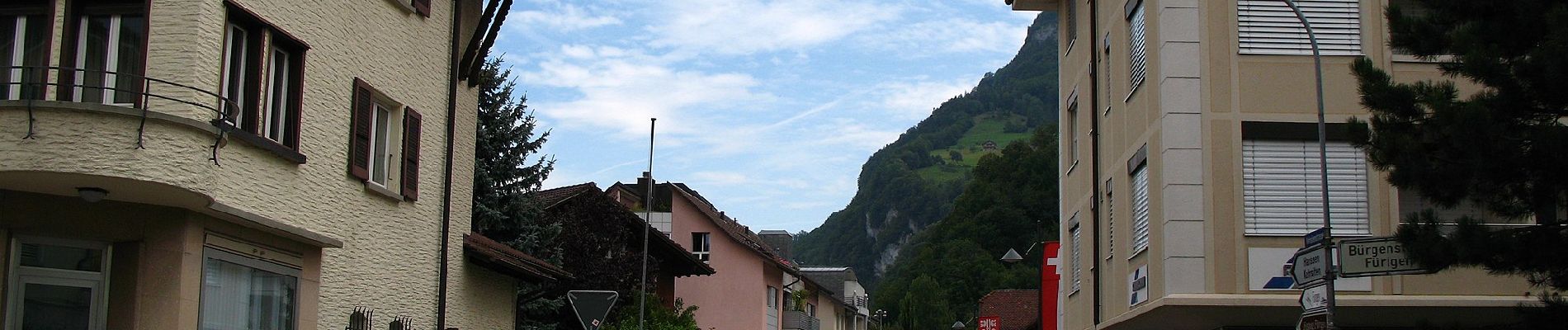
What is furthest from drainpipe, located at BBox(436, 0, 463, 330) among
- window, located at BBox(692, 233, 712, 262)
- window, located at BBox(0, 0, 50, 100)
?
window, located at BBox(692, 233, 712, 262)

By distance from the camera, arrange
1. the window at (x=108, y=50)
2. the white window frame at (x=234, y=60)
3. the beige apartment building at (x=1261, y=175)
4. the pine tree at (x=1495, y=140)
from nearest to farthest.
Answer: the pine tree at (x=1495, y=140)
the window at (x=108, y=50)
the white window frame at (x=234, y=60)
the beige apartment building at (x=1261, y=175)

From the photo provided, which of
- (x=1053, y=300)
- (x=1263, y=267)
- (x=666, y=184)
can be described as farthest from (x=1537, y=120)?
(x=666, y=184)

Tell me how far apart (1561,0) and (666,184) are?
52.2 meters

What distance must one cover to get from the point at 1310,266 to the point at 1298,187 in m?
5.89

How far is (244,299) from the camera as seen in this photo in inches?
635

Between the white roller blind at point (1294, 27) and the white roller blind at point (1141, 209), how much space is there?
2488 millimetres

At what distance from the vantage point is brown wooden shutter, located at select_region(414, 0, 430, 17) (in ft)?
67.2

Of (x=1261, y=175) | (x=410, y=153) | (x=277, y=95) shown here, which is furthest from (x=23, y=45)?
(x=1261, y=175)

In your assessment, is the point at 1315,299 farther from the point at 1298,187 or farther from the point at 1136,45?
the point at 1136,45

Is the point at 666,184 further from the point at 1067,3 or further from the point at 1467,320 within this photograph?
the point at 1467,320

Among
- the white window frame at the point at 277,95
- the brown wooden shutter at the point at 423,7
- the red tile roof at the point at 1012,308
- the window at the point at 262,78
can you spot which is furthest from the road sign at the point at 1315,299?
the red tile roof at the point at 1012,308

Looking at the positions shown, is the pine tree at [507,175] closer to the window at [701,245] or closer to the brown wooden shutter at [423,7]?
the brown wooden shutter at [423,7]

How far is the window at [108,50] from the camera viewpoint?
14.1 metres

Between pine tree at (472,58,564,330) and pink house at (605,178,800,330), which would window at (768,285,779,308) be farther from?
pine tree at (472,58,564,330)
